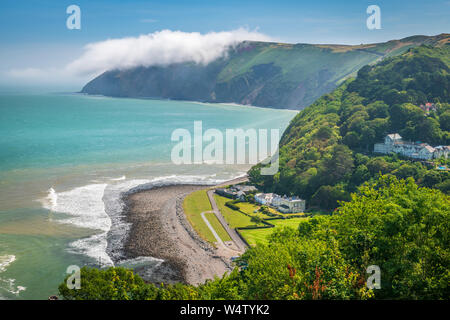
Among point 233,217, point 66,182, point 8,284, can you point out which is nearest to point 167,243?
point 233,217

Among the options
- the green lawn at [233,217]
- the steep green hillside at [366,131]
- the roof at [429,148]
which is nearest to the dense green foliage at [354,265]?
the green lawn at [233,217]

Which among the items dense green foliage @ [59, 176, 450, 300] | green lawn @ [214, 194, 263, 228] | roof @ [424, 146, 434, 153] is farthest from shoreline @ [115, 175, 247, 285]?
roof @ [424, 146, 434, 153]

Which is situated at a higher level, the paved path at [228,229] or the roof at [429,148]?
the roof at [429,148]

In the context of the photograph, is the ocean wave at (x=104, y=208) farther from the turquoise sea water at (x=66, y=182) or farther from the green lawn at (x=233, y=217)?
the green lawn at (x=233, y=217)

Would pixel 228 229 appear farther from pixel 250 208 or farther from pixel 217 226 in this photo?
pixel 250 208
